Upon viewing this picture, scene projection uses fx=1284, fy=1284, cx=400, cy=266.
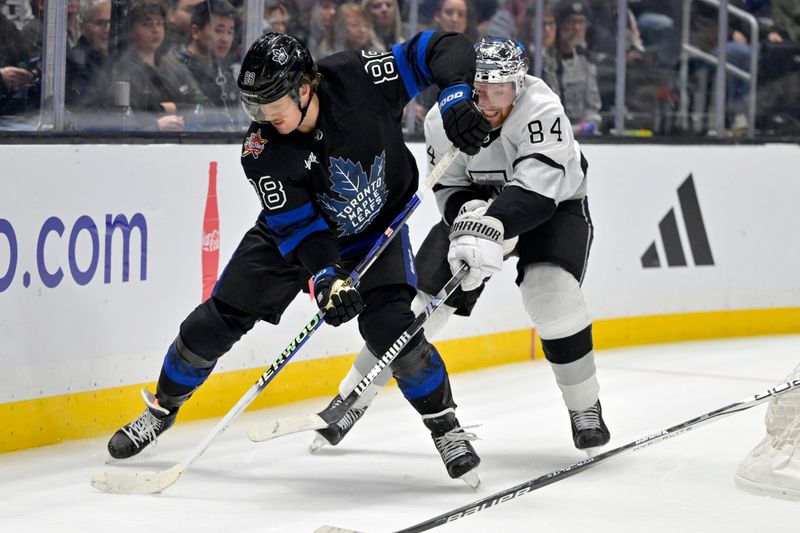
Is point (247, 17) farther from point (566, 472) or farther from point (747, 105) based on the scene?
point (747, 105)

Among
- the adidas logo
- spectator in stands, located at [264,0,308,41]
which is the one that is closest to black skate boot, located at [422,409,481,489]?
spectator in stands, located at [264,0,308,41]

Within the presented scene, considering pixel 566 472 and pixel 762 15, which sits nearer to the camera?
pixel 566 472

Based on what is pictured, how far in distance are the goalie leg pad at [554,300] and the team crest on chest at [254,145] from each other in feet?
2.74

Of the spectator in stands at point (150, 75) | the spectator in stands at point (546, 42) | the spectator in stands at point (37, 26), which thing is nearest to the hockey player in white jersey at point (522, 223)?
the spectator in stands at point (150, 75)

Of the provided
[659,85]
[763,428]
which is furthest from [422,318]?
[659,85]

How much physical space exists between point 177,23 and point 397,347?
1648 mm

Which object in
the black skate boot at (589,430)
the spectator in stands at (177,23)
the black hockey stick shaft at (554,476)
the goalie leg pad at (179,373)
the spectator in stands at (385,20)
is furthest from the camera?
the spectator in stands at (385,20)

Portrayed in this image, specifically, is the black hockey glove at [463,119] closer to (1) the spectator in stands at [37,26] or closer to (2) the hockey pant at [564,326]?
(2) the hockey pant at [564,326]

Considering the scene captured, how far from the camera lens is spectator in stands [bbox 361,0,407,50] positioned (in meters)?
4.78

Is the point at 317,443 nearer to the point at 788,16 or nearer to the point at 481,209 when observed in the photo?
the point at 481,209

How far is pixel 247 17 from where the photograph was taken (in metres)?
4.27

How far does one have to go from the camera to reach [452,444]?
3.03 meters

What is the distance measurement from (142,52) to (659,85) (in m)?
2.78

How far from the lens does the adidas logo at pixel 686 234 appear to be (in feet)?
18.1
